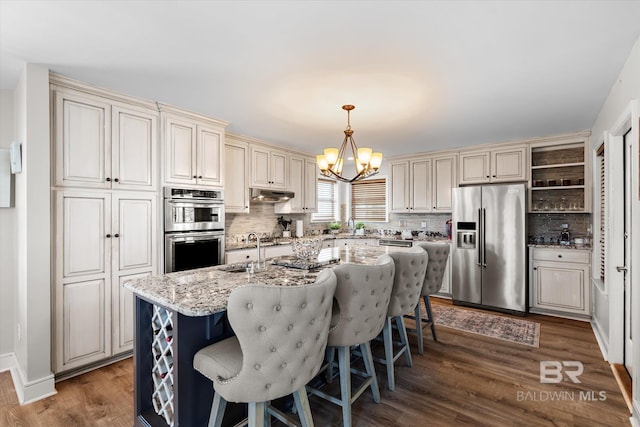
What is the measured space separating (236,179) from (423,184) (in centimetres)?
313

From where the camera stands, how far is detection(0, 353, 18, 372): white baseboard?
282 centimetres

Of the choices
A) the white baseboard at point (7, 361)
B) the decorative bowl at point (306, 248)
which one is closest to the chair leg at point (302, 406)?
the decorative bowl at point (306, 248)

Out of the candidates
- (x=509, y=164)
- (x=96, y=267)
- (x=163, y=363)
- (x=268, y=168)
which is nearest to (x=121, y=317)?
(x=96, y=267)

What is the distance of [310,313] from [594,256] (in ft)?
13.0

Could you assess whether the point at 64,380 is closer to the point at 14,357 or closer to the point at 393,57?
the point at 14,357

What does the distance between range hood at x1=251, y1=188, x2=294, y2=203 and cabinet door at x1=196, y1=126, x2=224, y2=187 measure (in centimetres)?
81

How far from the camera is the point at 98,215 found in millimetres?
2766

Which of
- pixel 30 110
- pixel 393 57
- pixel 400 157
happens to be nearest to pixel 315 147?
pixel 400 157

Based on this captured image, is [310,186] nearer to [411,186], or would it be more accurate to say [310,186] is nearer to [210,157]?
[411,186]

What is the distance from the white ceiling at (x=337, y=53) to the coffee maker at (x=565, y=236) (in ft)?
5.94

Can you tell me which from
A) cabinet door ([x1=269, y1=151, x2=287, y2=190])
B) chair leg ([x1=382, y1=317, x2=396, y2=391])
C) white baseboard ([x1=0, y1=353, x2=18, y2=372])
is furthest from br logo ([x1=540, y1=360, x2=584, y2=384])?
white baseboard ([x1=0, y1=353, x2=18, y2=372])

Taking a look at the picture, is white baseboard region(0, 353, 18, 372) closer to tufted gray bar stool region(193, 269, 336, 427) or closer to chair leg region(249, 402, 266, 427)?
tufted gray bar stool region(193, 269, 336, 427)

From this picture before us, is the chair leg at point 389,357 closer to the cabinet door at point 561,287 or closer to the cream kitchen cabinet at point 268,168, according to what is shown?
the cream kitchen cabinet at point 268,168

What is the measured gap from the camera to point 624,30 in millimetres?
1935
